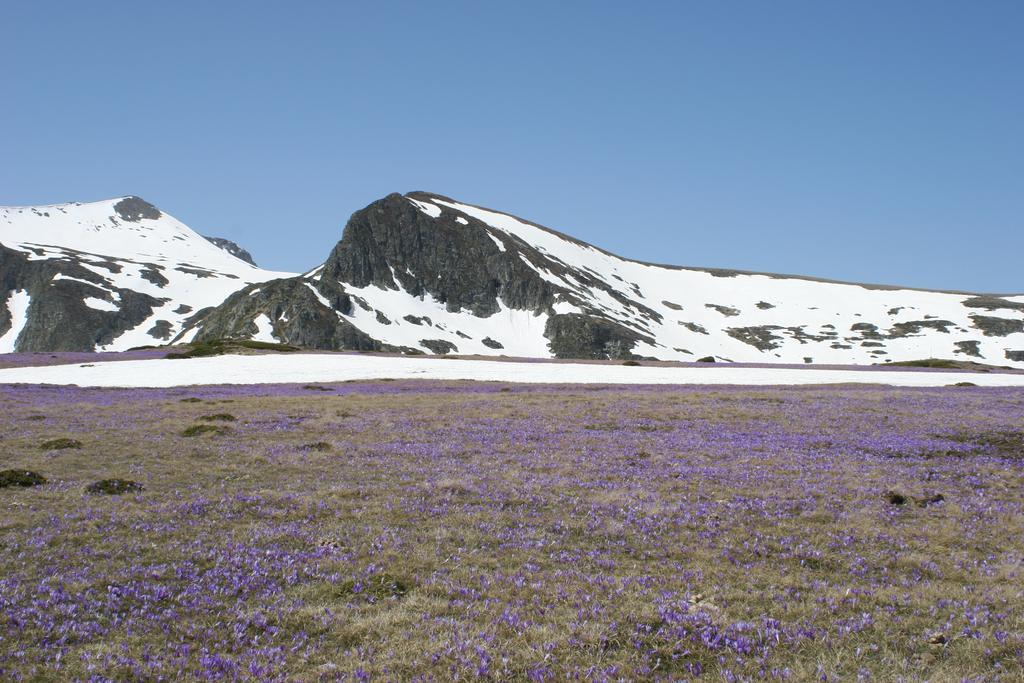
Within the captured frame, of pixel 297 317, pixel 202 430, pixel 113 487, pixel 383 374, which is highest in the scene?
pixel 297 317

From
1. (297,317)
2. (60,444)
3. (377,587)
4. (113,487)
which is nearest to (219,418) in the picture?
(60,444)

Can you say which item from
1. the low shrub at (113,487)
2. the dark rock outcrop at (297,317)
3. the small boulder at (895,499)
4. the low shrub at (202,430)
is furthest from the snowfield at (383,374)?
the dark rock outcrop at (297,317)

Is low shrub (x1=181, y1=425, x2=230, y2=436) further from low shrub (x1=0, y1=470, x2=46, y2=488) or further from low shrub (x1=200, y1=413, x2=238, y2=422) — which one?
low shrub (x1=0, y1=470, x2=46, y2=488)

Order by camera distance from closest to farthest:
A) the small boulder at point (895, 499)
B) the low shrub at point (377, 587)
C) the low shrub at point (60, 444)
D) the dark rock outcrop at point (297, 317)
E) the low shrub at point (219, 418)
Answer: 1. the low shrub at point (377, 587)
2. the small boulder at point (895, 499)
3. the low shrub at point (60, 444)
4. the low shrub at point (219, 418)
5. the dark rock outcrop at point (297, 317)

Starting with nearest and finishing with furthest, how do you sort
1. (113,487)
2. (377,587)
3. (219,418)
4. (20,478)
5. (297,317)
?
(377,587)
(113,487)
(20,478)
(219,418)
(297,317)

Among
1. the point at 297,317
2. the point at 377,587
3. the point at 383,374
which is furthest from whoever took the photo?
the point at 297,317

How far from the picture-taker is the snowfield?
5075cm

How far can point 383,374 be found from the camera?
5688 cm

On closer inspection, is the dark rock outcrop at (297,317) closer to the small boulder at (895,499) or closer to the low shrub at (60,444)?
the low shrub at (60,444)

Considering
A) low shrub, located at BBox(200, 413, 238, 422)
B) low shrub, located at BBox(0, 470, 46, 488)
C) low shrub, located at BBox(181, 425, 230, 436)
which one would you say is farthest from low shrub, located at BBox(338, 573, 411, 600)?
low shrub, located at BBox(200, 413, 238, 422)

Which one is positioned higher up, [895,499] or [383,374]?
[383,374]

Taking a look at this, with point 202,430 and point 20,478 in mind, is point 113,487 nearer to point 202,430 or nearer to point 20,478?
→ point 20,478

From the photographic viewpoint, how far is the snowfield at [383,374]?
167 ft

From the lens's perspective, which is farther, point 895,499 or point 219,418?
point 219,418
